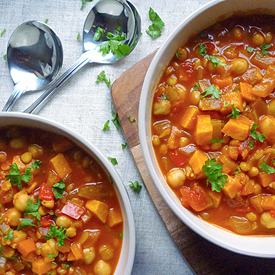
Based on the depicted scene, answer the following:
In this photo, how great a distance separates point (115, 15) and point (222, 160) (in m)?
1.95

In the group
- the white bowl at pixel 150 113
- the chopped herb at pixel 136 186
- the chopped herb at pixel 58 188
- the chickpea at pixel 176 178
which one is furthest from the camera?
the chopped herb at pixel 136 186

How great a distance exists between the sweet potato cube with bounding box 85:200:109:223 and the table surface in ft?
1.29

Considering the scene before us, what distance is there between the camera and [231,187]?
302 cm

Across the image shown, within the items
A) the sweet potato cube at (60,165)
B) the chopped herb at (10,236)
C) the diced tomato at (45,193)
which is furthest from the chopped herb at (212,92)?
the chopped herb at (10,236)

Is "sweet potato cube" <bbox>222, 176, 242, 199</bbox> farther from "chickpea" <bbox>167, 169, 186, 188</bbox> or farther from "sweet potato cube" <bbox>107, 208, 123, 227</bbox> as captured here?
"sweet potato cube" <bbox>107, 208, 123, 227</bbox>

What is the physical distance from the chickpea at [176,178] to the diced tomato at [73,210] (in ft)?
2.96

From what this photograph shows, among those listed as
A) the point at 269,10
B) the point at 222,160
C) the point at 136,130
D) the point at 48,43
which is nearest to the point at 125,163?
the point at 136,130

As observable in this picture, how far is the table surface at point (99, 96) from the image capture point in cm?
359

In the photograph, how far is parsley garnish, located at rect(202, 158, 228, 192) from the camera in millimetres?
2963

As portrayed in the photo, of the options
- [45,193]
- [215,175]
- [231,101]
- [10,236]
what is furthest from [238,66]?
[10,236]

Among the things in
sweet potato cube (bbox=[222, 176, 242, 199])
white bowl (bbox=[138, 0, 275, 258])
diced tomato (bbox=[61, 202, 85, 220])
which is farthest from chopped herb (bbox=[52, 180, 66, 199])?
sweet potato cube (bbox=[222, 176, 242, 199])

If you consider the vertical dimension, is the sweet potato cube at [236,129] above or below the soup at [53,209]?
above

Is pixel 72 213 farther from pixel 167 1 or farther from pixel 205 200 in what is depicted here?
pixel 167 1

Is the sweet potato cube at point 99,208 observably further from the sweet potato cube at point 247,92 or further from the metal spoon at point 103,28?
the sweet potato cube at point 247,92
